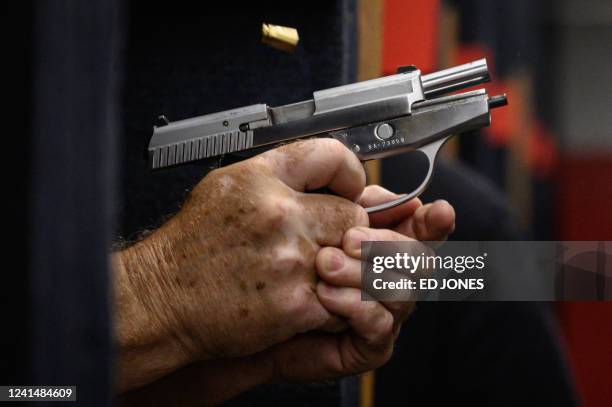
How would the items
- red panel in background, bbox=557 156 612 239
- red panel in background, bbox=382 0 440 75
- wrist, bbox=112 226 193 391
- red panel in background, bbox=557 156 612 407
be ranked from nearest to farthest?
wrist, bbox=112 226 193 391 → red panel in background, bbox=382 0 440 75 → red panel in background, bbox=557 156 612 407 → red panel in background, bbox=557 156 612 239

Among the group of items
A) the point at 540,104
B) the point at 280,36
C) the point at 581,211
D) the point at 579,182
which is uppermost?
the point at 540,104

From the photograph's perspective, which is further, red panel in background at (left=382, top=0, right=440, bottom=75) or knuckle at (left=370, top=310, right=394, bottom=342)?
red panel in background at (left=382, top=0, right=440, bottom=75)

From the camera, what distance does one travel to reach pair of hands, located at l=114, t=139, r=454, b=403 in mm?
521

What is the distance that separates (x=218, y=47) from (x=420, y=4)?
0.91 feet

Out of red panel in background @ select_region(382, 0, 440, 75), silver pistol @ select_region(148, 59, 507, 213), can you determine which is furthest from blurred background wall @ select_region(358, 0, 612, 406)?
silver pistol @ select_region(148, 59, 507, 213)

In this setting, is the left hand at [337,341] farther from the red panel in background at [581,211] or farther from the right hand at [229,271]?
the red panel in background at [581,211]

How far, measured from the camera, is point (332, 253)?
536 mm

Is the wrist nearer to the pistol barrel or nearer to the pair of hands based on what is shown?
the pair of hands

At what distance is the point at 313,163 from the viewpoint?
0.54 m

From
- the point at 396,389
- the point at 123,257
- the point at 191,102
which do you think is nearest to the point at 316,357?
the point at 123,257

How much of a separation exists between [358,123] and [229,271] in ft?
0.47

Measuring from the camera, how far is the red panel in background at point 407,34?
0.73 metres

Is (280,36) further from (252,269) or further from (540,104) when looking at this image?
(540,104)

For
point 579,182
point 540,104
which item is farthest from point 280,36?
point 540,104
